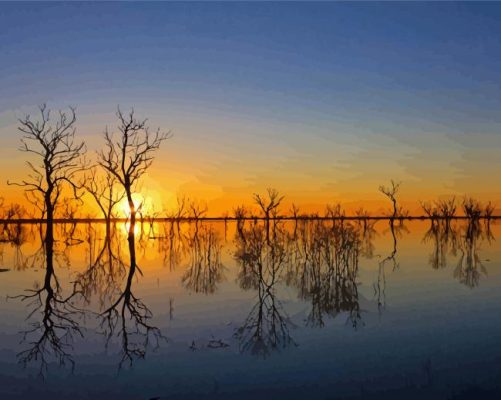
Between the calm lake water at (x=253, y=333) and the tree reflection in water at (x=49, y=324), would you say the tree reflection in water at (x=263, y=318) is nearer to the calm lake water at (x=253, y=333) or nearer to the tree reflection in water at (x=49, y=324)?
the calm lake water at (x=253, y=333)

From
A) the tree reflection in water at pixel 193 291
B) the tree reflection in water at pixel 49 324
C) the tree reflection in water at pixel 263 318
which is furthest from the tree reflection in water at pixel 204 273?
the tree reflection in water at pixel 49 324

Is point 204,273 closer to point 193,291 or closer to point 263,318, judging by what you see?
point 193,291

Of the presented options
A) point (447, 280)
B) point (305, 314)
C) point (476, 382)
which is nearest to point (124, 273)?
point (305, 314)

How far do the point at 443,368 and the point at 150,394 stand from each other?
3424 millimetres

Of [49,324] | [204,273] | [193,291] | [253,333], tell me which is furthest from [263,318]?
[204,273]

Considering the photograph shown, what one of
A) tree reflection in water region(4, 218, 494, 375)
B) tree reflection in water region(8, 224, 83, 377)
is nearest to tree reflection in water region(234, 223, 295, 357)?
tree reflection in water region(4, 218, 494, 375)

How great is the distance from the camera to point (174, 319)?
9.82 m

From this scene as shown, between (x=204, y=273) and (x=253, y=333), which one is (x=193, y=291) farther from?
(x=253, y=333)

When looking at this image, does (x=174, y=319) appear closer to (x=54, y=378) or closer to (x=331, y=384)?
(x=54, y=378)

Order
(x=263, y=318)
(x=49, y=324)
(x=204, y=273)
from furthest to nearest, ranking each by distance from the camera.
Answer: (x=204, y=273)
(x=263, y=318)
(x=49, y=324)

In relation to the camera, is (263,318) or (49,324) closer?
(49,324)

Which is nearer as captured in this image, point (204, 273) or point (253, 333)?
point (253, 333)

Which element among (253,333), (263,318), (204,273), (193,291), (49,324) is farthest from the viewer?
(204,273)

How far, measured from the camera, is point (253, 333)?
28.3ft
